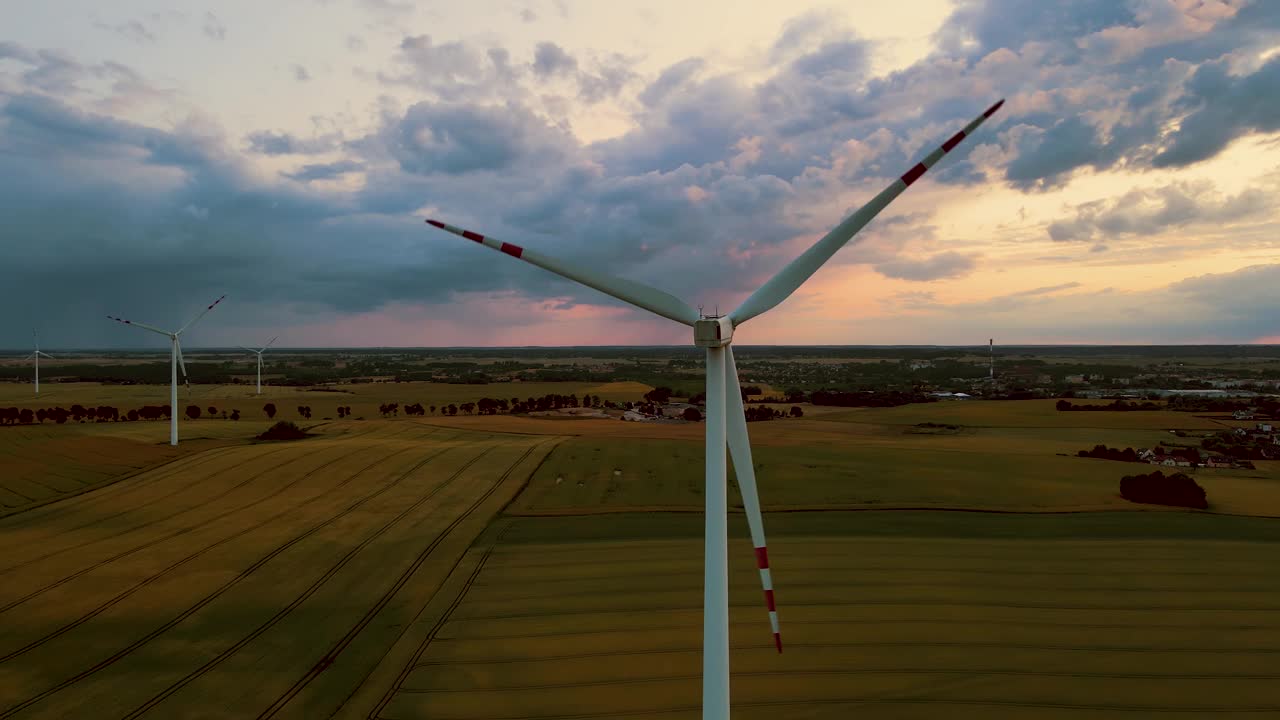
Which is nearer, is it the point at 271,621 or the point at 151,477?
the point at 271,621

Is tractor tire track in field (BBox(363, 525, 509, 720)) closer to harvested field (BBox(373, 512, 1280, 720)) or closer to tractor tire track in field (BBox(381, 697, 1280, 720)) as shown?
harvested field (BBox(373, 512, 1280, 720))

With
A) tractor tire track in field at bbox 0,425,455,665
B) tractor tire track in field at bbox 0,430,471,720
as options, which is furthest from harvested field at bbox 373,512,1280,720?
tractor tire track in field at bbox 0,425,455,665

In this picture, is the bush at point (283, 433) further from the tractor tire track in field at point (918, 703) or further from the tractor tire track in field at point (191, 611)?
the tractor tire track in field at point (918, 703)

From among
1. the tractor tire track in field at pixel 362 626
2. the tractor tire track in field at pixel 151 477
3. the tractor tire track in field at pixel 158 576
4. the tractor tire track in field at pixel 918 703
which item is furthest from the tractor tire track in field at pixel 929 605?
the tractor tire track in field at pixel 151 477

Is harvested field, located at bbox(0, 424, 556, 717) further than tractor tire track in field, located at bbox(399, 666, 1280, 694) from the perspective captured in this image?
Yes

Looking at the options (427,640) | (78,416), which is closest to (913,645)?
(427,640)

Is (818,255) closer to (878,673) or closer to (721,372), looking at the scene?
(721,372)
